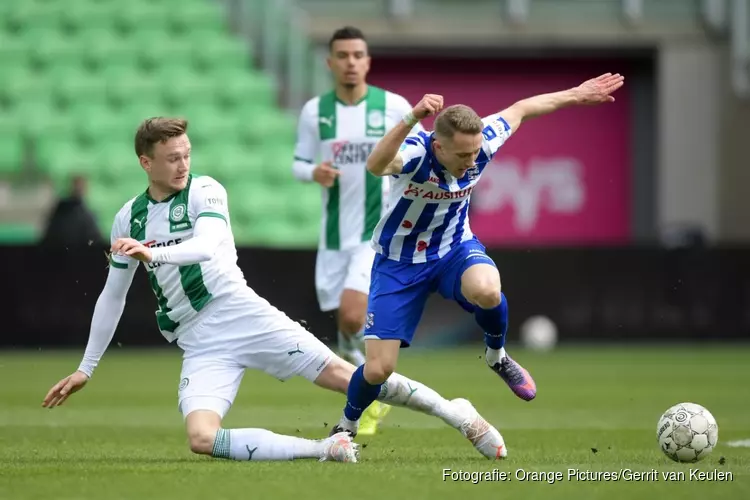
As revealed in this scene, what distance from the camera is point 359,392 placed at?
693 centimetres

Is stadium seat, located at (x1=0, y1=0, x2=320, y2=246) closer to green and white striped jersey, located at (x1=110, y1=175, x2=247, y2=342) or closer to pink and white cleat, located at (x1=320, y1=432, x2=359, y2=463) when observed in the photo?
green and white striped jersey, located at (x1=110, y1=175, x2=247, y2=342)

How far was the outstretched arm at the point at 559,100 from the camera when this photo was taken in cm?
724

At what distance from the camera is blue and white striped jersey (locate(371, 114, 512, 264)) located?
22.7 ft

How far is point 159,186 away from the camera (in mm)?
6895

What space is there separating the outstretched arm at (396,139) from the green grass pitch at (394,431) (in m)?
1.40

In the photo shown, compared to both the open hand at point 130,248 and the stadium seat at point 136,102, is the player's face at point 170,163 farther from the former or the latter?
the stadium seat at point 136,102

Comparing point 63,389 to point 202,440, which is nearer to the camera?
point 202,440

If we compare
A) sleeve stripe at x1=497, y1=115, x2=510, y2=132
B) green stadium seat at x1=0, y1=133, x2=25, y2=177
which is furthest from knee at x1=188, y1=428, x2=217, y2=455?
green stadium seat at x1=0, y1=133, x2=25, y2=177

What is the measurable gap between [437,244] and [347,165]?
7.75 feet

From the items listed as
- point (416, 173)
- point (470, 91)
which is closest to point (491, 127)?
point (416, 173)

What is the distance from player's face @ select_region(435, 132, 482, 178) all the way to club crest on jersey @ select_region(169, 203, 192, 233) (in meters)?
1.25

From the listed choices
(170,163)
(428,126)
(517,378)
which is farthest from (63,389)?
(428,126)

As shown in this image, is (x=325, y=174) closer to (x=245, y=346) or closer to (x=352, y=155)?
(x=352, y=155)

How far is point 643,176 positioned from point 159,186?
17.4 meters
